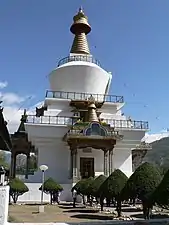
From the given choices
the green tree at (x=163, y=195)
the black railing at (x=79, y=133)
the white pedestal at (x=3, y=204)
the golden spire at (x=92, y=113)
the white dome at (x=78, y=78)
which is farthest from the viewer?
the white dome at (x=78, y=78)

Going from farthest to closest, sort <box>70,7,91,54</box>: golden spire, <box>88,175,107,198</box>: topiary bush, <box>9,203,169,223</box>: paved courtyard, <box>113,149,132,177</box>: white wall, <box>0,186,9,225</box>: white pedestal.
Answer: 1. <box>70,7,91,54</box>: golden spire
2. <box>113,149,132,177</box>: white wall
3. <box>88,175,107,198</box>: topiary bush
4. <box>9,203,169,223</box>: paved courtyard
5. <box>0,186,9,225</box>: white pedestal

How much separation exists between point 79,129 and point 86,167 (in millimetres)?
4902

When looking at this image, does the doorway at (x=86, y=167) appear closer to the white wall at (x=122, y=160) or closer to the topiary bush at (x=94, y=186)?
the white wall at (x=122, y=160)

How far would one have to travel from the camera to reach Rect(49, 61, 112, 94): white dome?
38250 mm

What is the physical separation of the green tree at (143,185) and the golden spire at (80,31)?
31.0 metres

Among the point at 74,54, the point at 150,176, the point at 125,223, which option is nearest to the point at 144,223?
the point at 125,223

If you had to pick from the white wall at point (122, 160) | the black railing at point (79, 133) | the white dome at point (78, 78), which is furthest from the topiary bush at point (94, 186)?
the white dome at point (78, 78)

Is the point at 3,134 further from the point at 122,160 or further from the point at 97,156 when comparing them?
the point at 122,160


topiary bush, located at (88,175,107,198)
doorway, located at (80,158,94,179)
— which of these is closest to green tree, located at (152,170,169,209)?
topiary bush, located at (88,175,107,198)

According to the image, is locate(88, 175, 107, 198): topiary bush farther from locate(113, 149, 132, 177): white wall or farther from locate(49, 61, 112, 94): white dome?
locate(49, 61, 112, 94): white dome

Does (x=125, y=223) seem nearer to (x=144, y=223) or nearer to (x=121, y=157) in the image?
(x=144, y=223)

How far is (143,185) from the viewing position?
1399 cm

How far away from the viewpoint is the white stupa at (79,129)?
102ft

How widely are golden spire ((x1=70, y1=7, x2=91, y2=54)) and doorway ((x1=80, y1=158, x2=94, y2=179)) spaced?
16419 millimetres
